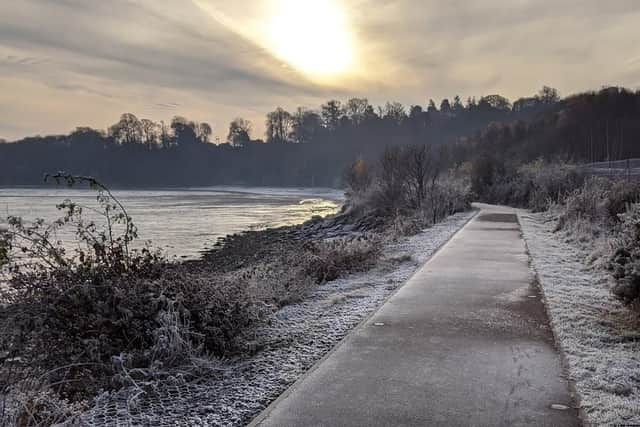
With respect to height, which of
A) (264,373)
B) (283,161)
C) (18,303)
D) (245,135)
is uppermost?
(245,135)

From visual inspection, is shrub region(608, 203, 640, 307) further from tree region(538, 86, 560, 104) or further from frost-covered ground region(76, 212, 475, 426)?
tree region(538, 86, 560, 104)

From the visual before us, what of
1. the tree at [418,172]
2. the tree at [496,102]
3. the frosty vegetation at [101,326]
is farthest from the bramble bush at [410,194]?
the tree at [496,102]

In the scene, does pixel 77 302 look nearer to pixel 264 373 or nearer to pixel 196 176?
pixel 264 373

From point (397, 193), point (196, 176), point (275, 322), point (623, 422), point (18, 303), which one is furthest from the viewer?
point (196, 176)

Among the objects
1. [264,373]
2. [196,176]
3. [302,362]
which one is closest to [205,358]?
[264,373]

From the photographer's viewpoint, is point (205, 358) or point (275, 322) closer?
point (205, 358)

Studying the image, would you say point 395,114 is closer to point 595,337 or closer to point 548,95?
point 548,95

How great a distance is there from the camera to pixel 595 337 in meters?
5.34

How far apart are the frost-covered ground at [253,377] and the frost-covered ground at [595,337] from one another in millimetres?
2398

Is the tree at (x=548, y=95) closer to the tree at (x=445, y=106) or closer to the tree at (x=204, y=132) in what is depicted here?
the tree at (x=445, y=106)

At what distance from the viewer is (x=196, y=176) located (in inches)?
4835

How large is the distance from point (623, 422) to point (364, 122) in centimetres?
11249

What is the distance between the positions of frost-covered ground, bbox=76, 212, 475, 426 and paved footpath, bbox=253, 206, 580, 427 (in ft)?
0.73

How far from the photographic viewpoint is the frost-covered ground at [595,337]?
3.78 m
